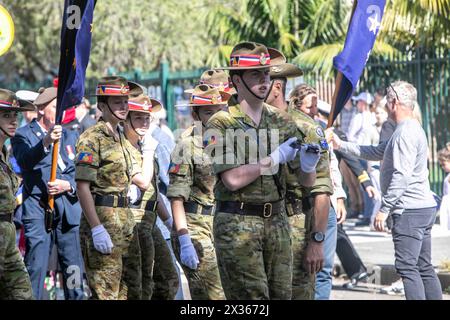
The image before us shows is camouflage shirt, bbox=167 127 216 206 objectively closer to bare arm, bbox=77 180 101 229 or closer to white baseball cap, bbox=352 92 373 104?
bare arm, bbox=77 180 101 229

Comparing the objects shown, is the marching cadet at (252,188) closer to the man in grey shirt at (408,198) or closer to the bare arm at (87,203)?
the bare arm at (87,203)

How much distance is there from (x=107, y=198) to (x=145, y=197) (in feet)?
1.99

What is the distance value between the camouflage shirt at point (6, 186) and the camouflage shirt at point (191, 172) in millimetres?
1143

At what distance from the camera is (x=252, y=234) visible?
615cm

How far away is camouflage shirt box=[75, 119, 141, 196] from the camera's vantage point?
7.46 m

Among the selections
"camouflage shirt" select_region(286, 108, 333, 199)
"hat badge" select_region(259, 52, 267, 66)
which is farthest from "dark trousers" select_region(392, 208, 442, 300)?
"hat badge" select_region(259, 52, 267, 66)

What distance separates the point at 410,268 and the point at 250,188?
266cm

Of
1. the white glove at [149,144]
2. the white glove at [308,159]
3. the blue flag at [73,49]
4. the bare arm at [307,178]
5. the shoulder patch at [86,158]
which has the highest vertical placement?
the blue flag at [73,49]

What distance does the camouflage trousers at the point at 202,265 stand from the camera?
25.2 ft

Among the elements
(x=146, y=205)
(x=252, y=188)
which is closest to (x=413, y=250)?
(x=146, y=205)

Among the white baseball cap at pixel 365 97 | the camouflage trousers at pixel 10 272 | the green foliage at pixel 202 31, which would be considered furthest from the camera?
the green foliage at pixel 202 31

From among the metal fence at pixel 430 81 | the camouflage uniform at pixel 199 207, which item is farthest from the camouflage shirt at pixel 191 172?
the metal fence at pixel 430 81

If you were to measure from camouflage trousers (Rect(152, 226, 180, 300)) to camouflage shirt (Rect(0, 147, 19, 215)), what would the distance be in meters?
1.36

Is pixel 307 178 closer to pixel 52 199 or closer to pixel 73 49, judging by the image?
pixel 73 49
